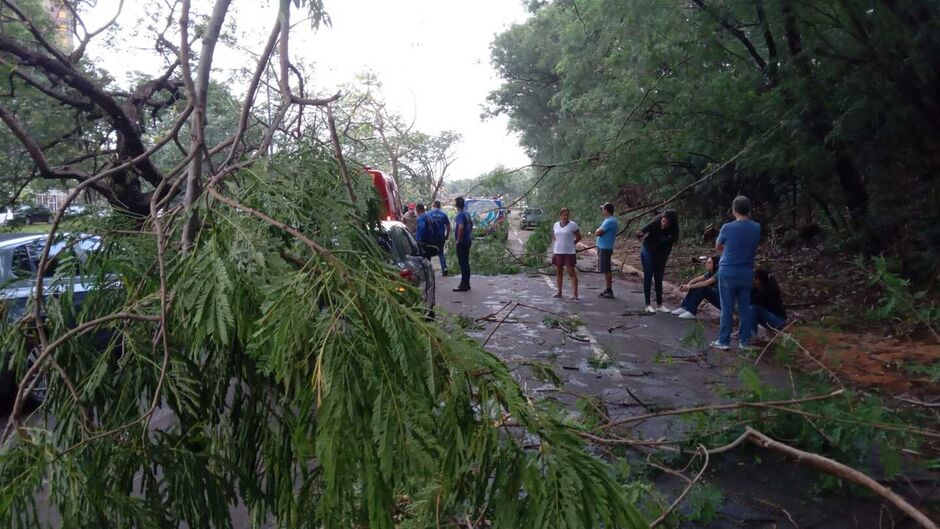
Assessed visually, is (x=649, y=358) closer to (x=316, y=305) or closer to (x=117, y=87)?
(x=316, y=305)

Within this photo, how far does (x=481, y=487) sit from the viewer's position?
199cm

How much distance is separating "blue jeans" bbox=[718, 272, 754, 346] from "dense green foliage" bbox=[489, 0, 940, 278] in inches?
115

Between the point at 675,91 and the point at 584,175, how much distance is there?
2.46 m

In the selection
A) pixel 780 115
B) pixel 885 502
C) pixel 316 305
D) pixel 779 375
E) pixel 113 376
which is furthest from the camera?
pixel 780 115

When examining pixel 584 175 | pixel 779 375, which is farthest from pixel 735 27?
pixel 779 375

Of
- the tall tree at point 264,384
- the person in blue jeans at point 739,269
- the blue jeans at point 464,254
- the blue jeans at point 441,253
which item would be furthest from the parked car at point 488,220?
the tall tree at point 264,384

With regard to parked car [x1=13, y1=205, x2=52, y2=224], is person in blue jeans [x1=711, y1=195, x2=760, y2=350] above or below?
below

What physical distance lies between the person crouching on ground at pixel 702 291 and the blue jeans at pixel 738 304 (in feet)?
3.04

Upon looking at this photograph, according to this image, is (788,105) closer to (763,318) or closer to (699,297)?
(699,297)

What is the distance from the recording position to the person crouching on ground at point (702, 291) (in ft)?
32.1

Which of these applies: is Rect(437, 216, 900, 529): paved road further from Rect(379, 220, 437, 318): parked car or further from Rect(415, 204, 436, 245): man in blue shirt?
Rect(415, 204, 436, 245): man in blue shirt

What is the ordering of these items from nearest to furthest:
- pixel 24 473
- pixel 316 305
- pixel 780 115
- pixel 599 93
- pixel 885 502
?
pixel 316 305
pixel 24 473
pixel 885 502
pixel 780 115
pixel 599 93

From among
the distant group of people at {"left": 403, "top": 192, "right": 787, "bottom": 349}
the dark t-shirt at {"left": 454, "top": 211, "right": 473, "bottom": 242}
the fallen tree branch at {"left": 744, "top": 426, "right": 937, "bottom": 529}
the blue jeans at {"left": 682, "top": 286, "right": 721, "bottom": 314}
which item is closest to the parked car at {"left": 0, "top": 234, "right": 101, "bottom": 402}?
the fallen tree branch at {"left": 744, "top": 426, "right": 937, "bottom": 529}

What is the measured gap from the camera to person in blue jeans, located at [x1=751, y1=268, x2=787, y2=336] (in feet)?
28.5
